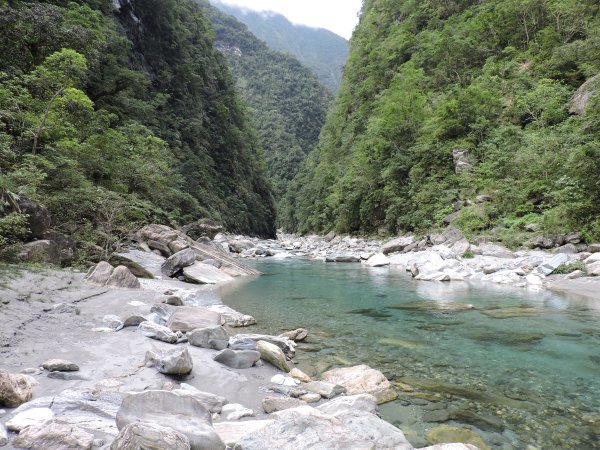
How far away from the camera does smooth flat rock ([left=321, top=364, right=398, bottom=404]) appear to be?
13.1ft

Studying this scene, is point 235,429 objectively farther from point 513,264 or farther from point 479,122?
Answer: point 479,122

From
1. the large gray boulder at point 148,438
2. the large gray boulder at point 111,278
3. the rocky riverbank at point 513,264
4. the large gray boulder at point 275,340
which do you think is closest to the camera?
the large gray boulder at point 148,438

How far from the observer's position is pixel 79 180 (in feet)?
39.1

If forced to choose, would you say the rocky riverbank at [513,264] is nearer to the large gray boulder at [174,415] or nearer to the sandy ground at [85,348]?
the sandy ground at [85,348]

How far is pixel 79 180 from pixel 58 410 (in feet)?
35.3

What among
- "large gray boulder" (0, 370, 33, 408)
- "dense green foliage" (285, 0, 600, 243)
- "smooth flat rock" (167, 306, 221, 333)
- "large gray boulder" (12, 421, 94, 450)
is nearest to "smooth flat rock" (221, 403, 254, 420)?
"large gray boulder" (12, 421, 94, 450)

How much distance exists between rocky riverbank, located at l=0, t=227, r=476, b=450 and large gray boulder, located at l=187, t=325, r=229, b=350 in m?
0.01

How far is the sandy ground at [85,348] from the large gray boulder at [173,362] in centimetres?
7

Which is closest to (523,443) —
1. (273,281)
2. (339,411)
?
(339,411)

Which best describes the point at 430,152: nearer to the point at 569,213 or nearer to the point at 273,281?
the point at 569,213

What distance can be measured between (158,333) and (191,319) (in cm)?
89

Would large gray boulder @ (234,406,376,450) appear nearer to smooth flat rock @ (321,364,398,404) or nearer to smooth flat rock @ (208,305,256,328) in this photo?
smooth flat rock @ (321,364,398,404)

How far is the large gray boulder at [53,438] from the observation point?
2270 millimetres

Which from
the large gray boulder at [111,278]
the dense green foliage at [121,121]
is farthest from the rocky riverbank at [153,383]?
the dense green foliage at [121,121]
